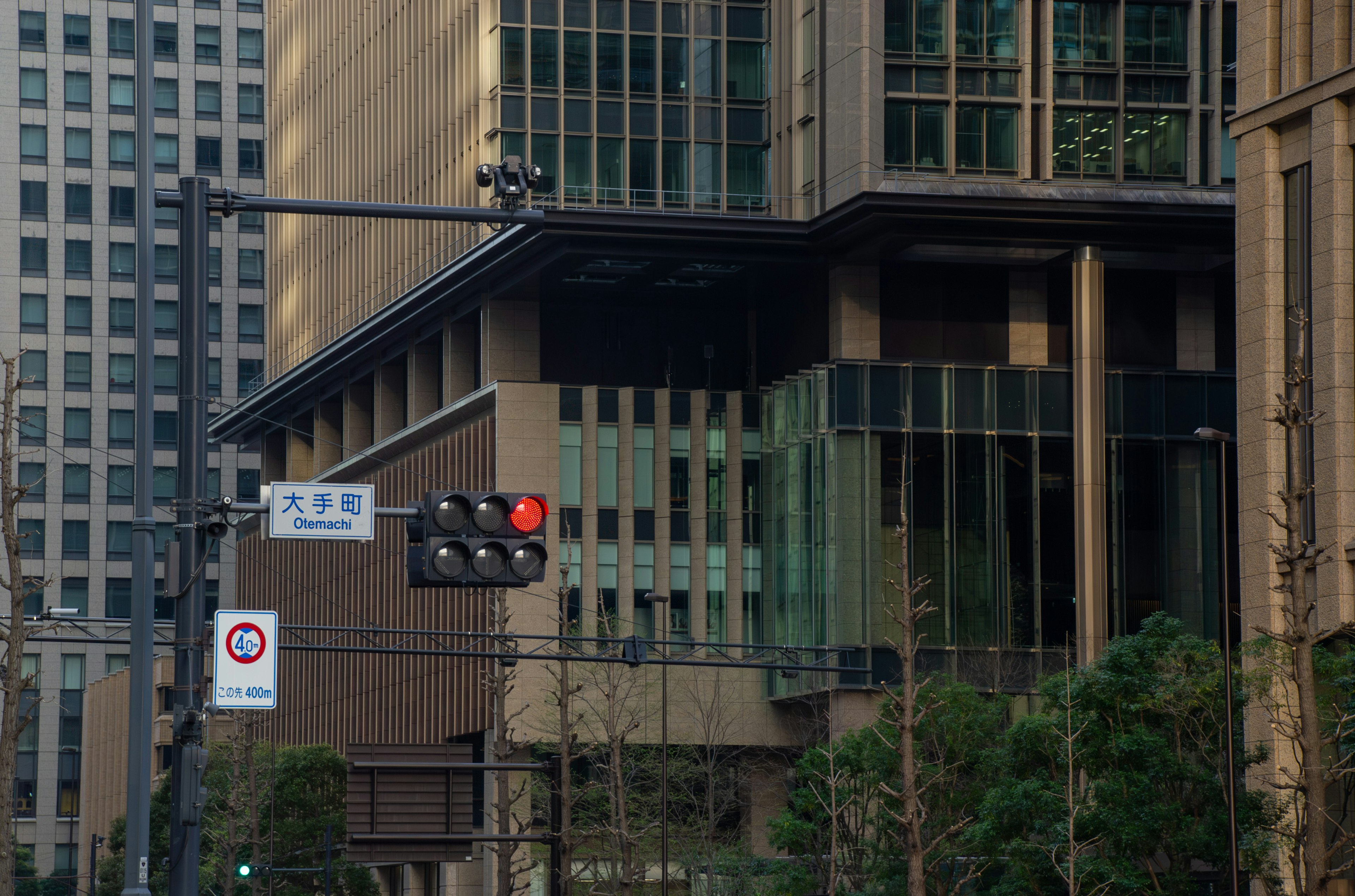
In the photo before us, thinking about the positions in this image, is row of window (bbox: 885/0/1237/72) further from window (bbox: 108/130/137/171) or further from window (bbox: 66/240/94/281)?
window (bbox: 66/240/94/281)

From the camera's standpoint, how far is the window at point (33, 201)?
13762cm

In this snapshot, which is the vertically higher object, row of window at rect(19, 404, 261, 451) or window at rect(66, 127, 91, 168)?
window at rect(66, 127, 91, 168)

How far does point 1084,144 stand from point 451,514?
52470 millimetres

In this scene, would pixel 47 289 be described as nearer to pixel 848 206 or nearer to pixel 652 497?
pixel 652 497

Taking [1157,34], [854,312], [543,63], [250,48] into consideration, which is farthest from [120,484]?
[1157,34]

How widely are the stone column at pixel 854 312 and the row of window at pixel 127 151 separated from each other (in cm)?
7662

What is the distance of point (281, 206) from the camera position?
19875 millimetres

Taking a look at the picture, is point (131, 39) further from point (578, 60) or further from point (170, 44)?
point (578, 60)

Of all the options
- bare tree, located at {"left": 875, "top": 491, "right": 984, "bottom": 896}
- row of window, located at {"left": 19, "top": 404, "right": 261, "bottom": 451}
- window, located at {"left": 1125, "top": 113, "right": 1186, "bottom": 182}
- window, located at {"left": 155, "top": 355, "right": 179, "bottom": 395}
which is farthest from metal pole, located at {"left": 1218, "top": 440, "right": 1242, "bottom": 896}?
window, located at {"left": 155, "top": 355, "right": 179, "bottom": 395}

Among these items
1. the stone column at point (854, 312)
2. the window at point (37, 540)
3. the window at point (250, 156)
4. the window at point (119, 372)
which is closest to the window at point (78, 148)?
the window at point (250, 156)

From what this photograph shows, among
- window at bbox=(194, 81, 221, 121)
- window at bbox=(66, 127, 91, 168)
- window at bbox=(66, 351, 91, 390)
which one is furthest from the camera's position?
window at bbox=(194, 81, 221, 121)

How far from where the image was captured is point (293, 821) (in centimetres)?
8156

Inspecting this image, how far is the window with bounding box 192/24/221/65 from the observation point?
144 m

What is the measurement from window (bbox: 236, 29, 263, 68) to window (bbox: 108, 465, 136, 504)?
103 ft
